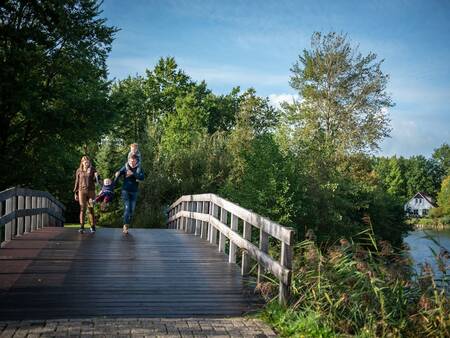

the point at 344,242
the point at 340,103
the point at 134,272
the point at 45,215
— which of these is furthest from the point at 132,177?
the point at 340,103

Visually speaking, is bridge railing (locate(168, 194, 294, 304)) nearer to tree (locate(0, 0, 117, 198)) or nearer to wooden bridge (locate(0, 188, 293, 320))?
wooden bridge (locate(0, 188, 293, 320))

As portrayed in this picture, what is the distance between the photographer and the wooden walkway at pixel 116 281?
6098mm

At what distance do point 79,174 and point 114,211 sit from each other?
20211 millimetres

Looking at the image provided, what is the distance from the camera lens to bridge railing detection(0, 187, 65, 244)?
10669mm

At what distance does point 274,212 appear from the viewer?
78.7 feet


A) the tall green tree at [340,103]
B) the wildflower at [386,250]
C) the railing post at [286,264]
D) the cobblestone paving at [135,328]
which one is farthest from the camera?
the tall green tree at [340,103]

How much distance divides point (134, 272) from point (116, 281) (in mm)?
689

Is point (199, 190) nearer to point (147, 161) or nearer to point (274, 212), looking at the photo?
point (147, 161)

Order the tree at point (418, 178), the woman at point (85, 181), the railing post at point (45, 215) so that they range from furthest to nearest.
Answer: the tree at point (418, 178) < the railing post at point (45, 215) < the woman at point (85, 181)

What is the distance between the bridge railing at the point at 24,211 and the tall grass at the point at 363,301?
5.99 m

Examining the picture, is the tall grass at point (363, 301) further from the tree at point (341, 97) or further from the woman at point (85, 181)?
the tree at point (341, 97)

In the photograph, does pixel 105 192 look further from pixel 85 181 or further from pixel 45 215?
pixel 45 215

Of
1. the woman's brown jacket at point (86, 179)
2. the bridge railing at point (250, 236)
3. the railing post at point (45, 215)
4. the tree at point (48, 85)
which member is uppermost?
the tree at point (48, 85)

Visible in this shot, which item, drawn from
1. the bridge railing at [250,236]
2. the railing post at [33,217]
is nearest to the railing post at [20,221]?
the railing post at [33,217]
